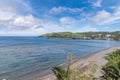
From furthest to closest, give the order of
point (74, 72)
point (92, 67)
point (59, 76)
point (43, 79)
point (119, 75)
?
point (43, 79) < point (119, 75) < point (59, 76) < point (74, 72) < point (92, 67)

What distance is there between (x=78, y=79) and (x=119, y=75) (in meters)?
8.20

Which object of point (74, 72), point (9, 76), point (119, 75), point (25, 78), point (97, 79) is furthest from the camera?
point (9, 76)

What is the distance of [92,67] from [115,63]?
903 centimetres

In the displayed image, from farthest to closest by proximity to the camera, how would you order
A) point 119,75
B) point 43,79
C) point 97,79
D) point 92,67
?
point 43,79
point 97,79
point 119,75
point 92,67

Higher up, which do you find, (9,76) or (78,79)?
(78,79)

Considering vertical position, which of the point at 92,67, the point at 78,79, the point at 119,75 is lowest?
the point at 119,75

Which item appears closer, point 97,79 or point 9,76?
point 97,79

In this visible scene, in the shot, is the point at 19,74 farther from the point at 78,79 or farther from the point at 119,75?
the point at 78,79

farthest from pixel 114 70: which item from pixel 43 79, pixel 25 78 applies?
pixel 25 78

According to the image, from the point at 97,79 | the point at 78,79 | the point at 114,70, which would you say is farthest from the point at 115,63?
the point at 78,79

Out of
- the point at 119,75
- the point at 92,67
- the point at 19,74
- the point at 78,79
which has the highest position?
the point at 92,67

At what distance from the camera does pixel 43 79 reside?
23.7 m

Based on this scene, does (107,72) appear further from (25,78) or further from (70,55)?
(25,78)

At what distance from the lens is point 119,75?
47.2 ft
